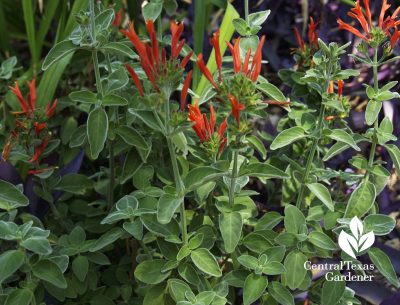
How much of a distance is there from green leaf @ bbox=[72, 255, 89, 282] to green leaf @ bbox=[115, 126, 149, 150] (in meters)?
0.26

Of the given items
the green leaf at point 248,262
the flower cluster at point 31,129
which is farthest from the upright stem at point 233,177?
the flower cluster at point 31,129

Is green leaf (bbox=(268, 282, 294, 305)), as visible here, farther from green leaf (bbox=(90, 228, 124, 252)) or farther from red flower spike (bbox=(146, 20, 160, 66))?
red flower spike (bbox=(146, 20, 160, 66))

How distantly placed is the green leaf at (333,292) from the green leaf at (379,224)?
0.12 metres

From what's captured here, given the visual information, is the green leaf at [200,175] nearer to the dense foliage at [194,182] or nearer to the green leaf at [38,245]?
the dense foliage at [194,182]

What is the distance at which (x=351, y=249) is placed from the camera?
1.26 m

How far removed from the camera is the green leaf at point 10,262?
1.13 m

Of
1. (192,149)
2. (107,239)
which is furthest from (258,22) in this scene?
(107,239)

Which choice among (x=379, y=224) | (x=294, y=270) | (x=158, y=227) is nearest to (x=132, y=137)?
(x=158, y=227)

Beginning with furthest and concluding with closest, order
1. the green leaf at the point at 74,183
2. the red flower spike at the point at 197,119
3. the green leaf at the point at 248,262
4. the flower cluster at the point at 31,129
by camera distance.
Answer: the green leaf at the point at 74,183, the flower cluster at the point at 31,129, the green leaf at the point at 248,262, the red flower spike at the point at 197,119

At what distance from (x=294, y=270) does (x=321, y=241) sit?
0.25 feet

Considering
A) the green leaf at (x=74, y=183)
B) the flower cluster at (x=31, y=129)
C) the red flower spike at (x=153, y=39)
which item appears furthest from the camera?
the green leaf at (x=74, y=183)

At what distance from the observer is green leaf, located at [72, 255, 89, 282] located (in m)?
1.30

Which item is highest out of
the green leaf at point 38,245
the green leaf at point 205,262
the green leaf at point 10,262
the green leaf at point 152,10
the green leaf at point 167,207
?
the green leaf at point 152,10

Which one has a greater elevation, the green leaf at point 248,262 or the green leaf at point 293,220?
the green leaf at point 293,220
